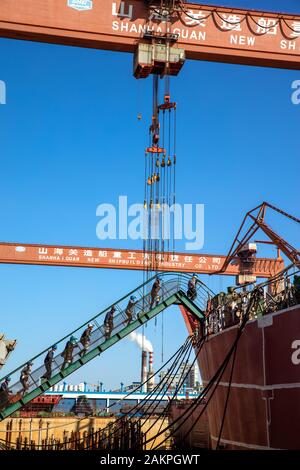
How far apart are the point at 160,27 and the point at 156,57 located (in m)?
0.85

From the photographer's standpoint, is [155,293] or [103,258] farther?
[103,258]

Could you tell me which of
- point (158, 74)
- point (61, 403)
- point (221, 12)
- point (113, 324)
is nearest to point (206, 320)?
point (113, 324)

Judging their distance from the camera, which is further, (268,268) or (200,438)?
(268,268)

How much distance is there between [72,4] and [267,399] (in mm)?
11055

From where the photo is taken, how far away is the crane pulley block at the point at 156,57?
17.0 metres

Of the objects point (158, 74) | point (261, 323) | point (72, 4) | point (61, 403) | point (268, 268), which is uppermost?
point (72, 4)

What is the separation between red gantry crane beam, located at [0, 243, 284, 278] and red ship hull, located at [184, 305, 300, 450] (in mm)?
13218

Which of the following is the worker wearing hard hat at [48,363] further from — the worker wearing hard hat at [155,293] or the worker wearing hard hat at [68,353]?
the worker wearing hard hat at [155,293]

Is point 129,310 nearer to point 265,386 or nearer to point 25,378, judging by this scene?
point 25,378

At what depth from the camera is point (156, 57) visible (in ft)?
56.2

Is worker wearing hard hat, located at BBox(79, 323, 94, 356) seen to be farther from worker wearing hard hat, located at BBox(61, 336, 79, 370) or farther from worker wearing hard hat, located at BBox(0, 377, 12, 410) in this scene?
worker wearing hard hat, located at BBox(0, 377, 12, 410)

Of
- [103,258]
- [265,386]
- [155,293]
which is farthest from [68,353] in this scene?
[103,258]

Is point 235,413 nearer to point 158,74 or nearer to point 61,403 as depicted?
point 158,74
